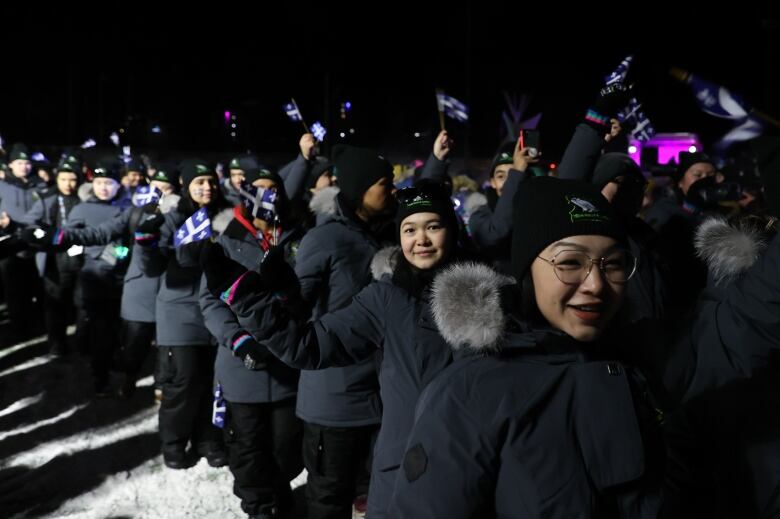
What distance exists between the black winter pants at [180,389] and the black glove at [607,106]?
341 centimetres

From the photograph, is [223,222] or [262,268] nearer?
[262,268]

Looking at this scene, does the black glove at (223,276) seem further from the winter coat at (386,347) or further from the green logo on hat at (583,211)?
the green logo on hat at (583,211)

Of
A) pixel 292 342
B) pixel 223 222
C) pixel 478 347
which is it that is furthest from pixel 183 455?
pixel 478 347

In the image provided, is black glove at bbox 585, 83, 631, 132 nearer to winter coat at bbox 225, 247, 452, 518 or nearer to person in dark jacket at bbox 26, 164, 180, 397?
winter coat at bbox 225, 247, 452, 518

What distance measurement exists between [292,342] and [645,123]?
5.96 metres

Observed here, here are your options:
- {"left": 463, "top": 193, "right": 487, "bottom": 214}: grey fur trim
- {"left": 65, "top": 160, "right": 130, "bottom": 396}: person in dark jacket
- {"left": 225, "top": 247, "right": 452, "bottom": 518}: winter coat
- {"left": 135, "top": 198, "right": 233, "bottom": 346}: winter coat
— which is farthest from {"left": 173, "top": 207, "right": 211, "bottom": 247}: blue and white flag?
{"left": 65, "top": 160, "right": 130, "bottom": 396}: person in dark jacket

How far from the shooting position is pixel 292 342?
90.0 inches

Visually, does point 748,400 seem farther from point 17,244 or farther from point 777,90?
point 777,90

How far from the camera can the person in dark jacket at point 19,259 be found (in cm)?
850

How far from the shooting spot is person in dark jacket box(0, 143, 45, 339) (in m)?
8.50

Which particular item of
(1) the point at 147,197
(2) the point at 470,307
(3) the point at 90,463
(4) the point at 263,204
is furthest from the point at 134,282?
(2) the point at 470,307

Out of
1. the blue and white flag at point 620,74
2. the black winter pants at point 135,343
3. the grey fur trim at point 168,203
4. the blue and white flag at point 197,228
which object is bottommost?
the black winter pants at point 135,343

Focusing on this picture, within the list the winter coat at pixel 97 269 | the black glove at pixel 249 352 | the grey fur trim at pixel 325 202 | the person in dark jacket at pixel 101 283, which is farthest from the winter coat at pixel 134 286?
the black glove at pixel 249 352

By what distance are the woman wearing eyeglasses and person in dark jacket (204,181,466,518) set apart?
71cm
